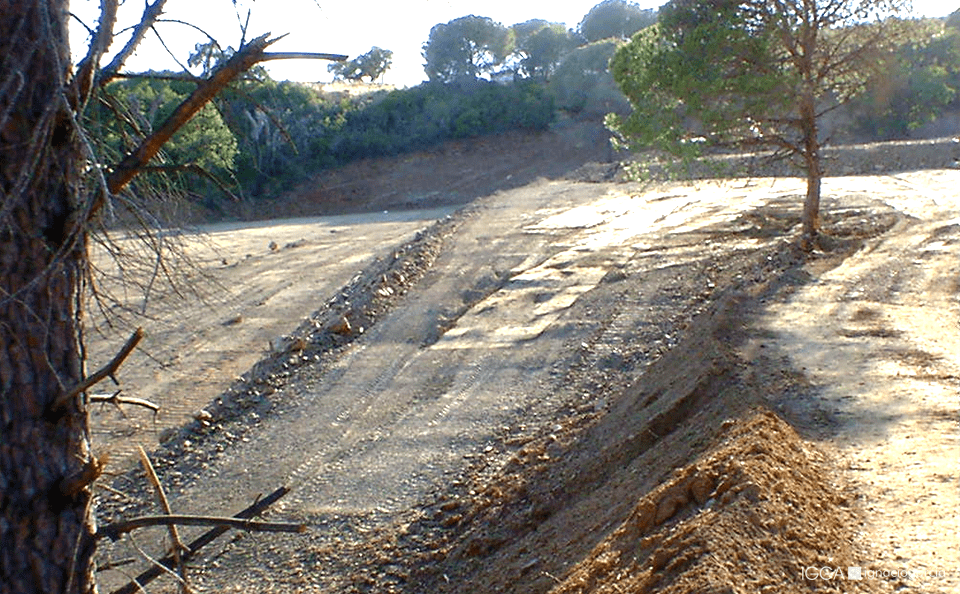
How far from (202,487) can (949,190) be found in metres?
18.9

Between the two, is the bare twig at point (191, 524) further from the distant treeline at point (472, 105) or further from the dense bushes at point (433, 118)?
the dense bushes at point (433, 118)

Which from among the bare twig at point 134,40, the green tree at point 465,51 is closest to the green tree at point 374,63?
the bare twig at point 134,40

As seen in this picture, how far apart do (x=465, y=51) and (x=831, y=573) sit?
53.1 m

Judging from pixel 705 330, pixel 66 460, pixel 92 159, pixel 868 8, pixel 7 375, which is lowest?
pixel 705 330

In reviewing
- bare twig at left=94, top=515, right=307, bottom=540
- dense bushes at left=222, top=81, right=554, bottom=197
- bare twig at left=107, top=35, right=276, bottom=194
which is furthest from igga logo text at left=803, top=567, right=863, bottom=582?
dense bushes at left=222, top=81, right=554, bottom=197

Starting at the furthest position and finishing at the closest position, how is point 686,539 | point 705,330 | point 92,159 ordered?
point 705,330
point 686,539
point 92,159

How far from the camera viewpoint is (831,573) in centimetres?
402

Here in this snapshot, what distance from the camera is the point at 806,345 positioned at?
920cm

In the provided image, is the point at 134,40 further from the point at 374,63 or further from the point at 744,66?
the point at 744,66

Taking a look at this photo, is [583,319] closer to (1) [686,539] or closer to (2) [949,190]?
(1) [686,539]

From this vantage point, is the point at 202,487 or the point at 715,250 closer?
the point at 202,487

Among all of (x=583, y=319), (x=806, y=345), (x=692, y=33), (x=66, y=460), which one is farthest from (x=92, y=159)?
(x=692, y=33)

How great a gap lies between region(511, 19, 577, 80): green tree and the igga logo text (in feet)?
185

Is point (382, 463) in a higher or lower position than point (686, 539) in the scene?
lower
